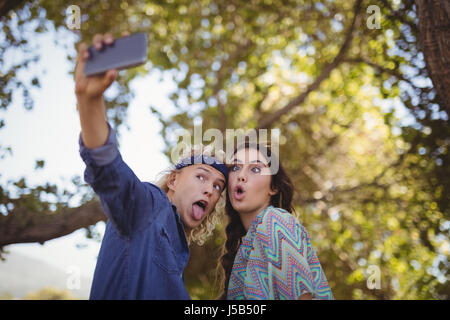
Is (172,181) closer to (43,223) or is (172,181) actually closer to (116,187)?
(116,187)

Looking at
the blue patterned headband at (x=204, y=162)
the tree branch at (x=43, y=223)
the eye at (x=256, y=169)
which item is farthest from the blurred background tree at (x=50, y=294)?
the eye at (x=256, y=169)

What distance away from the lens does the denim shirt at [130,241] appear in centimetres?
174

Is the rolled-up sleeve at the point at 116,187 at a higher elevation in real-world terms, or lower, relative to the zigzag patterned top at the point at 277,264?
higher

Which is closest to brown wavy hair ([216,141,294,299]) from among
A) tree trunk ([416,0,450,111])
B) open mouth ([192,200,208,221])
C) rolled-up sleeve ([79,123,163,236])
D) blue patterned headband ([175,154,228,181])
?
blue patterned headband ([175,154,228,181])

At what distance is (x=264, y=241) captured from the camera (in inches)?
93.2

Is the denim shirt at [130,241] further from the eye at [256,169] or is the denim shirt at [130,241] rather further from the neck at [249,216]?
the eye at [256,169]

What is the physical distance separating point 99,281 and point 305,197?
594 centimetres

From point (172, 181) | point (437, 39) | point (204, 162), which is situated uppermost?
point (437, 39)

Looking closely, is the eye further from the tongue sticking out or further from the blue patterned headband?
the tongue sticking out

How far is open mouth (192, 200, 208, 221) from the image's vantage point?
8.61 ft

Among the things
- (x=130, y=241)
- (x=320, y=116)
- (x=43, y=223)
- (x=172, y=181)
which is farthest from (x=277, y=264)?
(x=320, y=116)

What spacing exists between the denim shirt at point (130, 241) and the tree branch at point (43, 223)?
2973 millimetres

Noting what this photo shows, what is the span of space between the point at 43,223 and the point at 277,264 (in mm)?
3696
